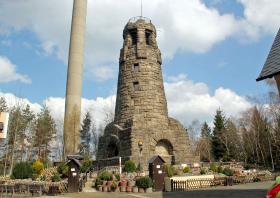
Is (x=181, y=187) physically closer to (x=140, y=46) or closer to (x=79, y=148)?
(x=140, y=46)

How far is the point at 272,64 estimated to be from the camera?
11922 mm

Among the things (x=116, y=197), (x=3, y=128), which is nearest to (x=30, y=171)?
(x=116, y=197)

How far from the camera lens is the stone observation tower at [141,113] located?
105 feet

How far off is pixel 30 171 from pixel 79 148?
16.2m

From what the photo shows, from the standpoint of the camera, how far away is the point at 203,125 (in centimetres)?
7844

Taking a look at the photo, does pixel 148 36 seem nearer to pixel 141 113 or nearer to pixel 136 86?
pixel 136 86

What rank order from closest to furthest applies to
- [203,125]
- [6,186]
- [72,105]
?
[6,186]
[72,105]
[203,125]

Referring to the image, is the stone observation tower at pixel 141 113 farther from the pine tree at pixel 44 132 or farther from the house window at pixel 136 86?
the pine tree at pixel 44 132

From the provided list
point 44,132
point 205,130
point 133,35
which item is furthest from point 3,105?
point 205,130

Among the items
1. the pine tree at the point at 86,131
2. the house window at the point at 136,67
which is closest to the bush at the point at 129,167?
the house window at the point at 136,67

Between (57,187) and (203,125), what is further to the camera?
(203,125)

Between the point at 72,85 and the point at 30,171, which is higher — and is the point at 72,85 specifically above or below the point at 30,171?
above

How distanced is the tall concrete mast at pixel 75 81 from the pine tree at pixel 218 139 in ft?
76.5

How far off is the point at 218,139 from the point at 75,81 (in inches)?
1010
